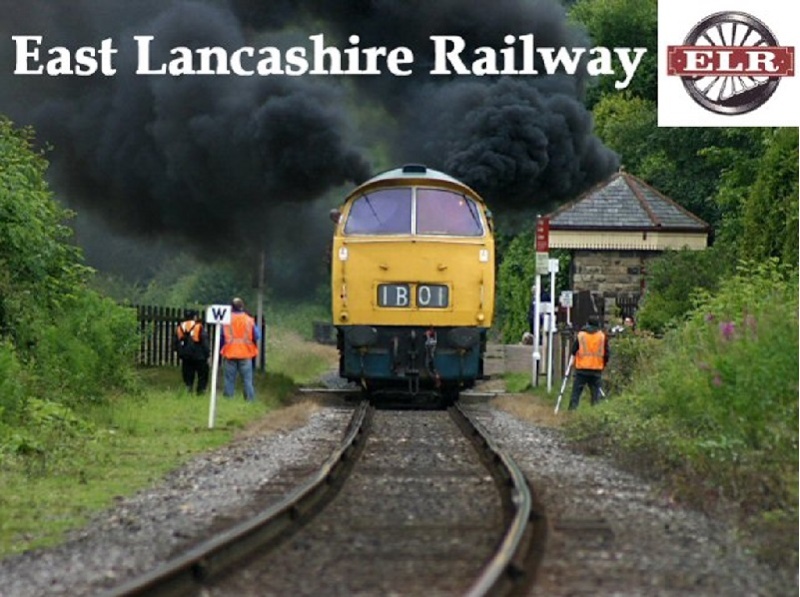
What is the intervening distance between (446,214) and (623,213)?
532 inches

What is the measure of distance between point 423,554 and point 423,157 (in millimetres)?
17137

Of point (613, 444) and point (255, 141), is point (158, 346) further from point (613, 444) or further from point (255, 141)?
point (613, 444)

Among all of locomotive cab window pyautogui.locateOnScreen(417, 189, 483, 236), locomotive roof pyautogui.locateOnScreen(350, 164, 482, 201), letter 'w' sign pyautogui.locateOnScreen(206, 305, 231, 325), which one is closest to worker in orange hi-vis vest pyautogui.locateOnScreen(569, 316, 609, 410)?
locomotive cab window pyautogui.locateOnScreen(417, 189, 483, 236)

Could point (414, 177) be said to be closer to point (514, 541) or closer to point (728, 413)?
point (728, 413)

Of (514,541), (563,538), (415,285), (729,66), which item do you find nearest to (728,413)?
(729,66)

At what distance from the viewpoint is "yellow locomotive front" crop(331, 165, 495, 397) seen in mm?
20109

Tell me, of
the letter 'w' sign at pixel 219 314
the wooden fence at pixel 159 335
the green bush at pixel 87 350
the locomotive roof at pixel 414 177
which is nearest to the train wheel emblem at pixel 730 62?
the letter 'w' sign at pixel 219 314

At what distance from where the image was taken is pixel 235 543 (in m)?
8.21

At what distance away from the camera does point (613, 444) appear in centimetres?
1434

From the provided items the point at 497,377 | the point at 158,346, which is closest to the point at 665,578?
the point at 158,346

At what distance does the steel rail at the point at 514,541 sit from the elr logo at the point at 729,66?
3.71 m

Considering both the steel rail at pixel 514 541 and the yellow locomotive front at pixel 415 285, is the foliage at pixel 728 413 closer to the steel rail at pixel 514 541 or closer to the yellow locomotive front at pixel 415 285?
the steel rail at pixel 514 541

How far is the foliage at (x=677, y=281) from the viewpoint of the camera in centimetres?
2653

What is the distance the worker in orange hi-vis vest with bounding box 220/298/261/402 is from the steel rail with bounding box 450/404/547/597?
8.09 meters
